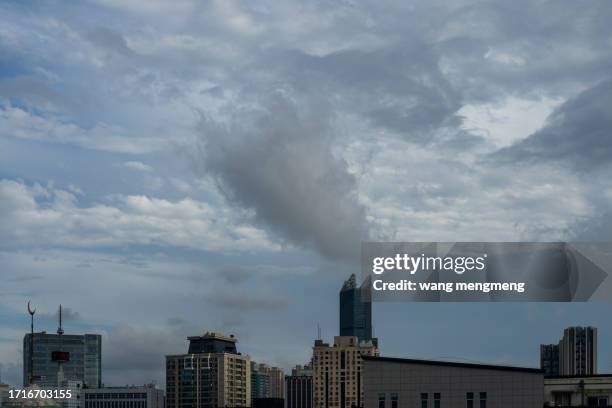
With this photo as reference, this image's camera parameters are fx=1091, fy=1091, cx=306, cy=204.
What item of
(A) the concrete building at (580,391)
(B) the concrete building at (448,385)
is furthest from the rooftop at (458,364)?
(A) the concrete building at (580,391)

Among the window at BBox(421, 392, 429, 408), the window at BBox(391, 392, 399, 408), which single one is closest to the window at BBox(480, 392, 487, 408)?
the window at BBox(421, 392, 429, 408)

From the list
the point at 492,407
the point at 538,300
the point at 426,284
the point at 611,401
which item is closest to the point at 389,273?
the point at 426,284

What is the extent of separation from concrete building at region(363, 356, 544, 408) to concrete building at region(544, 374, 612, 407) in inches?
557

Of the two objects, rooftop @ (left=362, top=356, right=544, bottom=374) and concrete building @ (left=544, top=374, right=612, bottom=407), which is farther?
concrete building @ (left=544, top=374, right=612, bottom=407)

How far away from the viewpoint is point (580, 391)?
15775cm

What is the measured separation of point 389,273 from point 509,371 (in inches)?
1036

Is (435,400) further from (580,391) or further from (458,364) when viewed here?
(580,391)

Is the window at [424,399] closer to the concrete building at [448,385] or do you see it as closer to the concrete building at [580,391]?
the concrete building at [448,385]

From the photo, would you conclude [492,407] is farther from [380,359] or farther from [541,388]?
[380,359]

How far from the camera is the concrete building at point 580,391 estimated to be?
157250 mm

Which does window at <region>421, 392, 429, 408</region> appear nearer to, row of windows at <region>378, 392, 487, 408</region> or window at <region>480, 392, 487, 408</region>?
row of windows at <region>378, 392, 487, 408</region>

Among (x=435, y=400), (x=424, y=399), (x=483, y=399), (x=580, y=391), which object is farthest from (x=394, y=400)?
(x=580, y=391)

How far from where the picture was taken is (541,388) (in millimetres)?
144000

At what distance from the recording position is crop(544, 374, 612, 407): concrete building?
6191 inches
